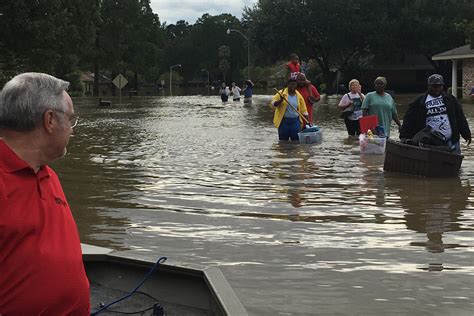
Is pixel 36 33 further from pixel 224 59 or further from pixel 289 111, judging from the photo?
pixel 224 59

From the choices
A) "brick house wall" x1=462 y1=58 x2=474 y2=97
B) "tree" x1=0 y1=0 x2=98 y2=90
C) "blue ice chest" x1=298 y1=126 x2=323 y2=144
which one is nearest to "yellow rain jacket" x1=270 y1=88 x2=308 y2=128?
"blue ice chest" x1=298 y1=126 x2=323 y2=144

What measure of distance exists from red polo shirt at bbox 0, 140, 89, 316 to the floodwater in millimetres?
2210

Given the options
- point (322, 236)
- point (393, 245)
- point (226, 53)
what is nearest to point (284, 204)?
point (322, 236)

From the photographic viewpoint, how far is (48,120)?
2.78 metres

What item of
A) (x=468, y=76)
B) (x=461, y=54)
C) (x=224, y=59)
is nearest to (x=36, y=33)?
(x=461, y=54)

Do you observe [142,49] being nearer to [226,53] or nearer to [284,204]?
[226,53]

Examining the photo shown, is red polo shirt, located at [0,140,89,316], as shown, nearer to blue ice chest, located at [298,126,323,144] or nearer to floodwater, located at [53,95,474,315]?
floodwater, located at [53,95,474,315]

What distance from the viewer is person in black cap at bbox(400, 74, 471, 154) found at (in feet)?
33.7

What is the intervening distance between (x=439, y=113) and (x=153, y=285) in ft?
21.8

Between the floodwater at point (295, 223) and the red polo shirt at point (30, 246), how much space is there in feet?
7.25

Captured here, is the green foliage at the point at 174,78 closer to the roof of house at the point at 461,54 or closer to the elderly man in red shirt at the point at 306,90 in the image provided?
the roof of house at the point at 461,54

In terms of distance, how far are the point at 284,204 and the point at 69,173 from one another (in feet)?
14.8

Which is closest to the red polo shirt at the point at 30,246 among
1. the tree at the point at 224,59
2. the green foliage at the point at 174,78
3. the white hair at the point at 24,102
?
the white hair at the point at 24,102

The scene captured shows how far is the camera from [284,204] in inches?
341
